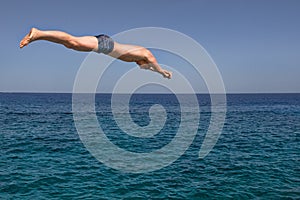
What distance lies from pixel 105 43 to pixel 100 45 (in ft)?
0.39

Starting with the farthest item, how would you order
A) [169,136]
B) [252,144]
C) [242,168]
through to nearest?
[169,136]
[252,144]
[242,168]

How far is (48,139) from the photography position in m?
46.1

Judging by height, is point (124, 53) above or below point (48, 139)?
above

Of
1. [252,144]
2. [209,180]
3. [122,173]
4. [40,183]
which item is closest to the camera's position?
[40,183]

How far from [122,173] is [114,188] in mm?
4323

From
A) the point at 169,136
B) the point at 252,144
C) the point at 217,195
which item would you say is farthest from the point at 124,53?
the point at 169,136

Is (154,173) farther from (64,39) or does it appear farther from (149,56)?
(64,39)

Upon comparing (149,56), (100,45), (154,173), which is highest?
(100,45)

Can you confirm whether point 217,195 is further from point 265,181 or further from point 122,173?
point 122,173

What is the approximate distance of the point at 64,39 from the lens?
18.7 ft

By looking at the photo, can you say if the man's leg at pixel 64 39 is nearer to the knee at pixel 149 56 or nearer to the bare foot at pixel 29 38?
the bare foot at pixel 29 38

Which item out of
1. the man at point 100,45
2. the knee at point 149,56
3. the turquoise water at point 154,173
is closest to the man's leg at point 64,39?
the man at point 100,45

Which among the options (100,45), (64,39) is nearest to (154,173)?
(100,45)

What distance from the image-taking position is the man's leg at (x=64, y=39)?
17.8 ft
